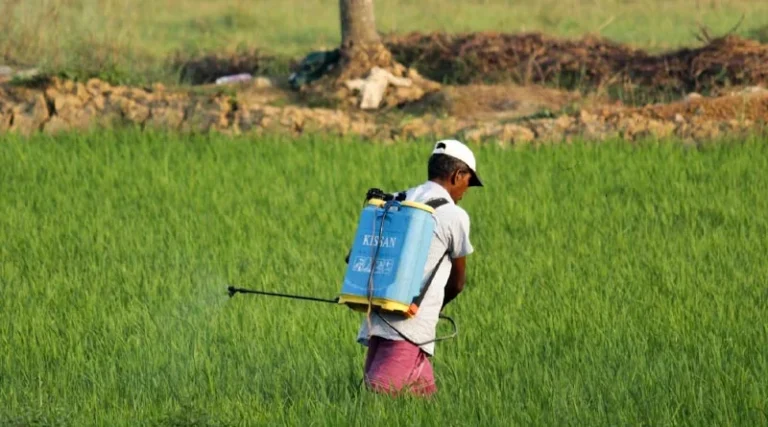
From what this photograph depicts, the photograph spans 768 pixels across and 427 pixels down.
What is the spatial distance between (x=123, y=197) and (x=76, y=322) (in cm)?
350

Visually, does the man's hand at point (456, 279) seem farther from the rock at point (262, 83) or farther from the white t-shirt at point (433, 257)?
the rock at point (262, 83)

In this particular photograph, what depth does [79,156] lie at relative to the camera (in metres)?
12.4

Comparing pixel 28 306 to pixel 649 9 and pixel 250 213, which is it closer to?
pixel 250 213

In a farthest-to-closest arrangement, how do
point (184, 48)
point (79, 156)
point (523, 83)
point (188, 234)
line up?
point (184, 48), point (523, 83), point (79, 156), point (188, 234)

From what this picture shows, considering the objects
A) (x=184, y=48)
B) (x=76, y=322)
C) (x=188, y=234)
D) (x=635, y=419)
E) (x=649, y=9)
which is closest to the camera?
(x=635, y=419)

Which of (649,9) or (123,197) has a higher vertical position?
(649,9)

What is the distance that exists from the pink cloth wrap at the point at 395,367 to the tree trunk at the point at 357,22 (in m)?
10.2

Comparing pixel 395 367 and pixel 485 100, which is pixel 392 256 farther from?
pixel 485 100

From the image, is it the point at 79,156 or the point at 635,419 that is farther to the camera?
the point at 79,156

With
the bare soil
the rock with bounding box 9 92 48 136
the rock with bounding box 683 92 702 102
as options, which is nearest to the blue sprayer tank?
the bare soil

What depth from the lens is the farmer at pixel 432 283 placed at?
579 cm

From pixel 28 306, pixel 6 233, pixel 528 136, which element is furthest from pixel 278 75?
pixel 28 306

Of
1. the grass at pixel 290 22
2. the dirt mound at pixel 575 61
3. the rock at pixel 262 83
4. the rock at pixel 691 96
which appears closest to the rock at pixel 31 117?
the grass at pixel 290 22

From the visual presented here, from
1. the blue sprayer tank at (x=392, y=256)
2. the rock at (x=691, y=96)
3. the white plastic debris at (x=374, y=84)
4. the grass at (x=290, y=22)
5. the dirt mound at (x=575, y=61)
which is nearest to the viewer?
the blue sprayer tank at (x=392, y=256)
